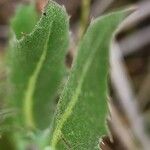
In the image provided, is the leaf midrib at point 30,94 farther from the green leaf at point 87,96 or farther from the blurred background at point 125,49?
the blurred background at point 125,49

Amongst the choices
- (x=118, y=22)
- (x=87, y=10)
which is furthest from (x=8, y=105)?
(x=87, y=10)

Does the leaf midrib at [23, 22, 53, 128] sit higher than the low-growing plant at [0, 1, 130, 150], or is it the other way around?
the leaf midrib at [23, 22, 53, 128]

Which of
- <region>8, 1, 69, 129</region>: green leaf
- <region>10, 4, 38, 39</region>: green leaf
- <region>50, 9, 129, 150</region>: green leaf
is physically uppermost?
<region>10, 4, 38, 39</region>: green leaf

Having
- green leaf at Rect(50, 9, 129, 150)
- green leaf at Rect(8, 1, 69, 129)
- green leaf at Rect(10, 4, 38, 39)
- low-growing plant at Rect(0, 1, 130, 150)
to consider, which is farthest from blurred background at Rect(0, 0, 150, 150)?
green leaf at Rect(50, 9, 129, 150)

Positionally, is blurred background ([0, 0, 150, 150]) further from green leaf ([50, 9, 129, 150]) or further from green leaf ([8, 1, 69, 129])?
green leaf ([50, 9, 129, 150])

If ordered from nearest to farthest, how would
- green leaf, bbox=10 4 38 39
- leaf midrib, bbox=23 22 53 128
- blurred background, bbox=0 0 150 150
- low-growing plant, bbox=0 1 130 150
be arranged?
low-growing plant, bbox=0 1 130 150
leaf midrib, bbox=23 22 53 128
green leaf, bbox=10 4 38 39
blurred background, bbox=0 0 150 150

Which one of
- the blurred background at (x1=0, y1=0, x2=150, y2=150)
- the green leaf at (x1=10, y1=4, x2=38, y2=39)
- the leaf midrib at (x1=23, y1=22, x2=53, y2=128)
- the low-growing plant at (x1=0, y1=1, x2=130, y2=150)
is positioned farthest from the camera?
the blurred background at (x1=0, y1=0, x2=150, y2=150)

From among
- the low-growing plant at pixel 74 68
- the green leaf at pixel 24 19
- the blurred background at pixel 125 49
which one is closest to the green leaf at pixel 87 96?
the low-growing plant at pixel 74 68
